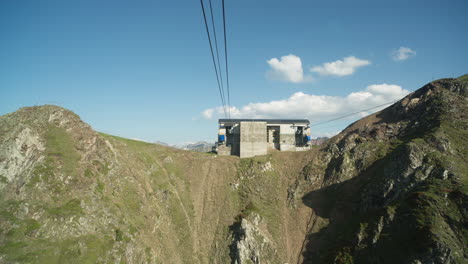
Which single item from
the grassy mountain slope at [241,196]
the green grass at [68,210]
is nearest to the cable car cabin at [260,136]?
the grassy mountain slope at [241,196]

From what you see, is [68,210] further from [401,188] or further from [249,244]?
[401,188]

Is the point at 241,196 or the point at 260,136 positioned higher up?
the point at 260,136

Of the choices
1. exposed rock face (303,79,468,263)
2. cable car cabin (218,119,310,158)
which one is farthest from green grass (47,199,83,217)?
cable car cabin (218,119,310,158)

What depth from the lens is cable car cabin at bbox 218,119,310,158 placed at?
A: 81.2 m

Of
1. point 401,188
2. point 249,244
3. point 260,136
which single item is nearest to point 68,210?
point 249,244

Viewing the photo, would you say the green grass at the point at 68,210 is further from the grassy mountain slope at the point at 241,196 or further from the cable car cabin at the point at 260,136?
the cable car cabin at the point at 260,136

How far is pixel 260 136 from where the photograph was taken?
81.4 meters

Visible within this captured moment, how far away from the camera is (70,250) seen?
3644 centimetres

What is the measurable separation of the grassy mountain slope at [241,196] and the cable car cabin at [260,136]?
17.2 ft

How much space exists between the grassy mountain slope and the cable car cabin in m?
5.23

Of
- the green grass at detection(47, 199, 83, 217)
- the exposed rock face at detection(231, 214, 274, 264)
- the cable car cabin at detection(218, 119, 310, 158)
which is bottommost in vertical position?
the exposed rock face at detection(231, 214, 274, 264)

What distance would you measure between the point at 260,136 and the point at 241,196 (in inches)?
904

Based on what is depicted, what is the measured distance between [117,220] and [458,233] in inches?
2199

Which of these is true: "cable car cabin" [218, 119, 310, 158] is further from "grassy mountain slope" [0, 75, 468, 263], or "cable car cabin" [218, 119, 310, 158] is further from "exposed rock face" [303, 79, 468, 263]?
"exposed rock face" [303, 79, 468, 263]
